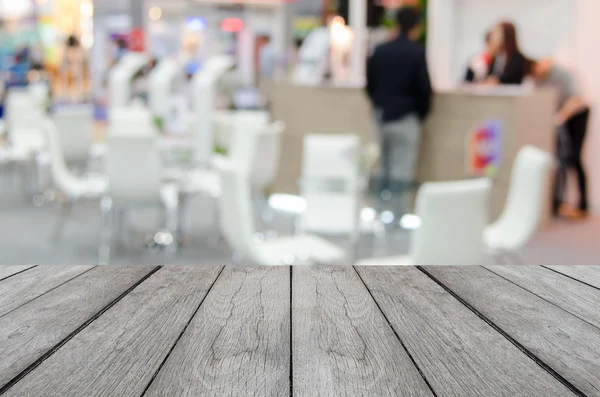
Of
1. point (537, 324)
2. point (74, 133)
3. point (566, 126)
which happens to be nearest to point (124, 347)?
point (537, 324)

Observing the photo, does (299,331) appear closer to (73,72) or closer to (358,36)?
(358,36)

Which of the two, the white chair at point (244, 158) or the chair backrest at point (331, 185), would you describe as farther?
the white chair at point (244, 158)

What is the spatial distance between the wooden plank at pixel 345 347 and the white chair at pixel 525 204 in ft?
7.75

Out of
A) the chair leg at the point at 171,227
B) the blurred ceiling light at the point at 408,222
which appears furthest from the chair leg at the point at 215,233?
the blurred ceiling light at the point at 408,222

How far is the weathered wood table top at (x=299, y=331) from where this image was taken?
93 centimetres

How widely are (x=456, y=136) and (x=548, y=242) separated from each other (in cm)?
111

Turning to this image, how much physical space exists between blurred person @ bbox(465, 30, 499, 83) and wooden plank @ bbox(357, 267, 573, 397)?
5.37 m

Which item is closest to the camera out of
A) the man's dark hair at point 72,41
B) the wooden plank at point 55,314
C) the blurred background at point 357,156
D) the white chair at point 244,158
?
the wooden plank at point 55,314

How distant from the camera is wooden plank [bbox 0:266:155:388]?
1.03 meters

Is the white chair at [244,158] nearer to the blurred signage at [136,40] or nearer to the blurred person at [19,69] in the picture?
the blurred person at [19,69]

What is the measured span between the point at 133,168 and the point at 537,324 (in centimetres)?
393

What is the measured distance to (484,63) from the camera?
24.5ft

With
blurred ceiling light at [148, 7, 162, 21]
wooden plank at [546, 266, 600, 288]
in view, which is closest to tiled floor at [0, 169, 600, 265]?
wooden plank at [546, 266, 600, 288]

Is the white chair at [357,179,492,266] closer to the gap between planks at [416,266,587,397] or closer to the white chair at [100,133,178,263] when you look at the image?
the gap between planks at [416,266,587,397]
